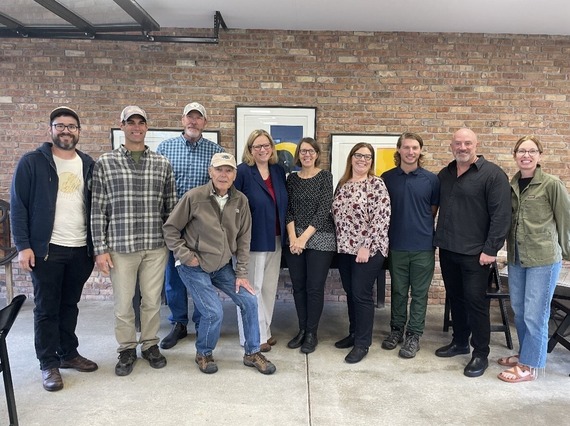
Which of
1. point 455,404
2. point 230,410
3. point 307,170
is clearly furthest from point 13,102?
point 455,404

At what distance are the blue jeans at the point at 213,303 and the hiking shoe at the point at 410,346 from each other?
4.03ft

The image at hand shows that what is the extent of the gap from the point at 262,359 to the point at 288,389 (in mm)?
343

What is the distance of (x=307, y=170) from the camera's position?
3365 mm

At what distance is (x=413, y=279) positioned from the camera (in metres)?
3.45

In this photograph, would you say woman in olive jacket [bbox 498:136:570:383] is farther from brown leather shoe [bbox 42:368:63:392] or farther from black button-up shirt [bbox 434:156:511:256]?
brown leather shoe [bbox 42:368:63:392]

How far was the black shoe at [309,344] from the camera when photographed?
3486mm

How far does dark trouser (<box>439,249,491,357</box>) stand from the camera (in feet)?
10.3

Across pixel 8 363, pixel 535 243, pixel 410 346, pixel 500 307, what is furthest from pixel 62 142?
pixel 500 307

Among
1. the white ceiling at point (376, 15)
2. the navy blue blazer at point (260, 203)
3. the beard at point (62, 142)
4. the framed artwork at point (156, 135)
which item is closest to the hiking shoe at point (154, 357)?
the navy blue blazer at point (260, 203)

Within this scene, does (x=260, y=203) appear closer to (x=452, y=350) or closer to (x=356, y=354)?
(x=356, y=354)

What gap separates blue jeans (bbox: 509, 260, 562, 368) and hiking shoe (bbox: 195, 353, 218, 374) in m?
2.31

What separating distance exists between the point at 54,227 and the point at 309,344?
213 cm

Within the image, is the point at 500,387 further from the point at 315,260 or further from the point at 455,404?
the point at 315,260

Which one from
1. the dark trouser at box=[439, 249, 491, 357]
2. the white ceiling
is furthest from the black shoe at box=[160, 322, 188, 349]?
the white ceiling
